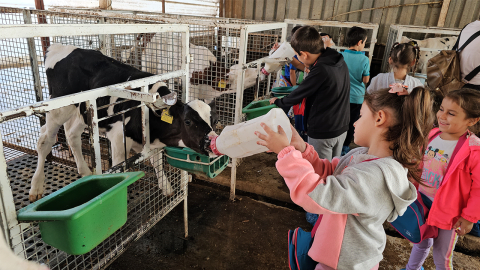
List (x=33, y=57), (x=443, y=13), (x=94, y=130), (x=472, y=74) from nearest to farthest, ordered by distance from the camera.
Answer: (x=94, y=130) < (x=472, y=74) < (x=33, y=57) < (x=443, y=13)

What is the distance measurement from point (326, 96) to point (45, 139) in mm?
2741

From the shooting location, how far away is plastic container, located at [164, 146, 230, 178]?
7.43 feet

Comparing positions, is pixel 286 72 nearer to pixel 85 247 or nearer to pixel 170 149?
pixel 170 149

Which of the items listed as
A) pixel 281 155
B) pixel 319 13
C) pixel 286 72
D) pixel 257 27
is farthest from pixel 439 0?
pixel 281 155

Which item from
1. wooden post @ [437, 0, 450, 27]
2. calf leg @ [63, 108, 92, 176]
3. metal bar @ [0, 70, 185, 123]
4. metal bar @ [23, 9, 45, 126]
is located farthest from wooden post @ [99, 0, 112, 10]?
wooden post @ [437, 0, 450, 27]

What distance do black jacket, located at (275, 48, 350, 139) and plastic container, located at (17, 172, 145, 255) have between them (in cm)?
167

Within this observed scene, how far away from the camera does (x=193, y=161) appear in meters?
2.27

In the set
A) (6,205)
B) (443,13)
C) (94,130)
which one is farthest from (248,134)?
(443,13)

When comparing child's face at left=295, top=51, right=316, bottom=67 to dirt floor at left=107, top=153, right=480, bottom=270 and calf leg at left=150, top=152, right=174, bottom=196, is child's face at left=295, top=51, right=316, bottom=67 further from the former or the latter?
dirt floor at left=107, top=153, right=480, bottom=270

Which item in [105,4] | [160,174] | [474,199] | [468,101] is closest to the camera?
[474,199]

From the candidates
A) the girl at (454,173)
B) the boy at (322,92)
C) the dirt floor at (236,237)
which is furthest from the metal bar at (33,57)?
the girl at (454,173)

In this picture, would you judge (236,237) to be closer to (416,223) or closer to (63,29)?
(416,223)

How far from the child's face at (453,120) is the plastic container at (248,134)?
125 cm

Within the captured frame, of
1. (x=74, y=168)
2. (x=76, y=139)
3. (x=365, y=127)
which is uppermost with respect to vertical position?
(x=365, y=127)
